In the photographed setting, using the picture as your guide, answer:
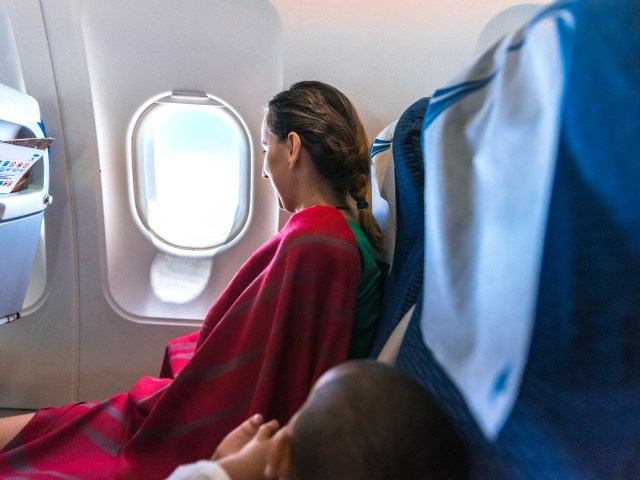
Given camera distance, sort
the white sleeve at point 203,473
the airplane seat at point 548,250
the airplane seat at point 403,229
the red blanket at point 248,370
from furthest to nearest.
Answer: the red blanket at point 248,370, the airplane seat at point 403,229, the white sleeve at point 203,473, the airplane seat at point 548,250

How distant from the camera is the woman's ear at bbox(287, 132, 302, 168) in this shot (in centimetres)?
136

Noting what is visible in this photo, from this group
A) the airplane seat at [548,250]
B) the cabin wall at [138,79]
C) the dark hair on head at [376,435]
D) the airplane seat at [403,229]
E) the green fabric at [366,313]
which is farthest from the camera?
the cabin wall at [138,79]

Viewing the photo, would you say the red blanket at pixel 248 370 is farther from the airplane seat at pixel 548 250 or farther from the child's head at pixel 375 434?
the airplane seat at pixel 548 250

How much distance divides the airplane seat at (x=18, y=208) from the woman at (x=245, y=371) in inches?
24.4

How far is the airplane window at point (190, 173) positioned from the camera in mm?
1850

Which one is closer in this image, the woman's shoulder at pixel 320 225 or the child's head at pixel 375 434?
the child's head at pixel 375 434

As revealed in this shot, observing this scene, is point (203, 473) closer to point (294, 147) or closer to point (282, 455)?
point (282, 455)

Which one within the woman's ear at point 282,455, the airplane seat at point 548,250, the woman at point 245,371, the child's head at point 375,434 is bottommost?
the woman at point 245,371

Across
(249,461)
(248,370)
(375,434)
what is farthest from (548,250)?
(248,370)

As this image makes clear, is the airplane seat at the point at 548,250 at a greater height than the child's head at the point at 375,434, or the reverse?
the airplane seat at the point at 548,250

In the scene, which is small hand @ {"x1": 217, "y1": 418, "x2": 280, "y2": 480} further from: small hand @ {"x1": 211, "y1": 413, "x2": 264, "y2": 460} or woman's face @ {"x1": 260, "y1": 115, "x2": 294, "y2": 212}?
woman's face @ {"x1": 260, "y1": 115, "x2": 294, "y2": 212}

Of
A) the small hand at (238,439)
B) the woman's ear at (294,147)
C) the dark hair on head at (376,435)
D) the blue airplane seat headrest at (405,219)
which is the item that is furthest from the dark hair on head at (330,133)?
the dark hair on head at (376,435)

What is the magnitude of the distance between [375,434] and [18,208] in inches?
58.3

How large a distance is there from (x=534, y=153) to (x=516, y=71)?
11cm
